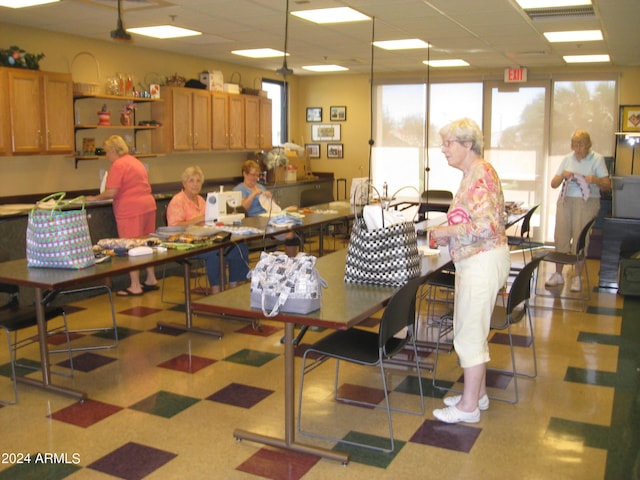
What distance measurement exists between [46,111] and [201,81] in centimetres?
262

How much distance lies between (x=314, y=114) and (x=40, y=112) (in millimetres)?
5596

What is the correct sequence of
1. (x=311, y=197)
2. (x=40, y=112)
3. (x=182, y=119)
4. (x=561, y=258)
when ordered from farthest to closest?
(x=311, y=197) → (x=182, y=119) → (x=40, y=112) → (x=561, y=258)

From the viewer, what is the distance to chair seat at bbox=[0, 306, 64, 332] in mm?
3809

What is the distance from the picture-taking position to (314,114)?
11336mm

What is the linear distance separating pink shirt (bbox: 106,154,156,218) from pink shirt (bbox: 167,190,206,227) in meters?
0.72

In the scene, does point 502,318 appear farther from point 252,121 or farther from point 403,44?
point 252,121

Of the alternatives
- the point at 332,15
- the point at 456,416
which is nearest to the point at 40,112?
the point at 332,15

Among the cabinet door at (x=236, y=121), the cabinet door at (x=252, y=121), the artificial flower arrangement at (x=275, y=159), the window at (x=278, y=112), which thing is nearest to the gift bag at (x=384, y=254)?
the cabinet door at (x=236, y=121)

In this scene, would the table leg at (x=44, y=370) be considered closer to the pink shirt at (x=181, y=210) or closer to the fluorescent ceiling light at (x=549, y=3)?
the pink shirt at (x=181, y=210)

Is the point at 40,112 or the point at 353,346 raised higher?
the point at 40,112

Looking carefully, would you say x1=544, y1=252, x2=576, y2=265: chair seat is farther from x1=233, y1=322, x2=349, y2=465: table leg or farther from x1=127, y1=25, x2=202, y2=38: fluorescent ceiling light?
x1=127, y1=25, x2=202, y2=38: fluorescent ceiling light

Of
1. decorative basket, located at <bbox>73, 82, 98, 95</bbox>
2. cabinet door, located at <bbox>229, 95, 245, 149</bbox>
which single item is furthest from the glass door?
decorative basket, located at <bbox>73, 82, 98, 95</bbox>

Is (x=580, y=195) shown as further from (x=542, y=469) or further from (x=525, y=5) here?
(x=542, y=469)

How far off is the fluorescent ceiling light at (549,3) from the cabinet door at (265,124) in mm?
4667
